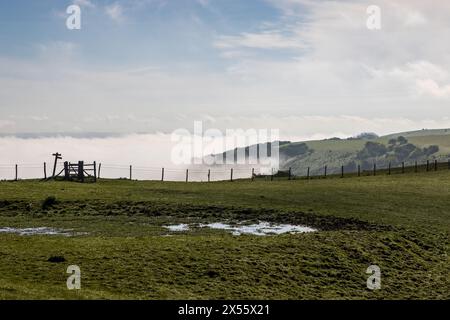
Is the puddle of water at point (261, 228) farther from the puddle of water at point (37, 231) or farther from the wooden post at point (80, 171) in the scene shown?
the wooden post at point (80, 171)

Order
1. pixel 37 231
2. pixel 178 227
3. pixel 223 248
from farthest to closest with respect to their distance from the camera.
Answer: pixel 178 227 → pixel 37 231 → pixel 223 248

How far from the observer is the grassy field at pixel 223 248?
2505 cm

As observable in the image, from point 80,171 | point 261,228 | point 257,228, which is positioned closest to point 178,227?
point 257,228

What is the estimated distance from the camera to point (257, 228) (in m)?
40.7

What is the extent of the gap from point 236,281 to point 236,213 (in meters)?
21.5

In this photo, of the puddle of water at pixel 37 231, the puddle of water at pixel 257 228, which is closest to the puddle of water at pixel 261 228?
the puddle of water at pixel 257 228

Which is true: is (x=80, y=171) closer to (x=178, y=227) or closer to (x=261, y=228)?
(x=178, y=227)

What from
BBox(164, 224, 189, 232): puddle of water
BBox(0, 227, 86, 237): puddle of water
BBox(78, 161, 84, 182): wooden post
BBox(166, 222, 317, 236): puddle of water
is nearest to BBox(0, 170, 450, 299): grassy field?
BBox(0, 227, 86, 237): puddle of water

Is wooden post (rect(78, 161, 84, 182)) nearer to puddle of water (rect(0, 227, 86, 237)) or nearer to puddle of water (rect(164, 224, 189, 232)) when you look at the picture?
puddle of water (rect(0, 227, 86, 237))

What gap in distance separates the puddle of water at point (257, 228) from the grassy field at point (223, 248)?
1615 millimetres

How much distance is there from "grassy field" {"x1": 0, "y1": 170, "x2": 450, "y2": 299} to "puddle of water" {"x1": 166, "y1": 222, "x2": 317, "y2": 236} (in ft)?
5.30

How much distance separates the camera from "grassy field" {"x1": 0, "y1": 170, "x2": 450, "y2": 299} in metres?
25.0

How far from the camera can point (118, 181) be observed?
7850cm

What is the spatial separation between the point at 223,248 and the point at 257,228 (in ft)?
31.6
